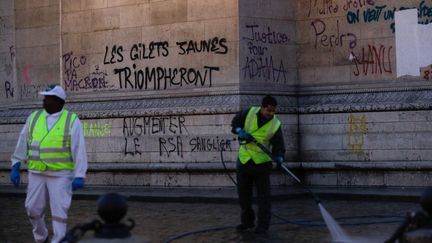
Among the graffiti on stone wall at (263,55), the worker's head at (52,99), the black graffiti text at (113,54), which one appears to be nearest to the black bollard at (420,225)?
the worker's head at (52,99)

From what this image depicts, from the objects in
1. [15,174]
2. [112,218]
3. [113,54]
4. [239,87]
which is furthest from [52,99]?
[113,54]

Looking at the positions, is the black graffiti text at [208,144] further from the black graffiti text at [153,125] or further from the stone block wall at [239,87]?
the black graffiti text at [153,125]

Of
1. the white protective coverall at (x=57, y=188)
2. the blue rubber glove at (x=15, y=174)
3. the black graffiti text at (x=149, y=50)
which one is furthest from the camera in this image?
the black graffiti text at (x=149, y=50)

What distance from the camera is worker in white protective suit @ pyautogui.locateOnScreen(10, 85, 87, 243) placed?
908 cm

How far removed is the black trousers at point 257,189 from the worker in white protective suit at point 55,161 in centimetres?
286

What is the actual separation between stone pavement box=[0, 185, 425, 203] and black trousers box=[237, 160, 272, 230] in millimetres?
3250

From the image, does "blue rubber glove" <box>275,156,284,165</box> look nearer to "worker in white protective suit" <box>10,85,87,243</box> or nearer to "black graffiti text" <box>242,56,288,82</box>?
"worker in white protective suit" <box>10,85,87,243</box>

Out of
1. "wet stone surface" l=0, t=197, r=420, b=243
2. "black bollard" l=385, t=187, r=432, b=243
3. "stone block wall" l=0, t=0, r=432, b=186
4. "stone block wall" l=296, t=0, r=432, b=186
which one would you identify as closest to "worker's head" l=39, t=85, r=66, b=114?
"wet stone surface" l=0, t=197, r=420, b=243

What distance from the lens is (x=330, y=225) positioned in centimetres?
1029

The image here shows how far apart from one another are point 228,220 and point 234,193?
8.54 feet

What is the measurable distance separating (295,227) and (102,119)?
731cm

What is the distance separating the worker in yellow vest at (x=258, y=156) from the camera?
36.9 ft

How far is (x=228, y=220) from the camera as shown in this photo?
12797mm

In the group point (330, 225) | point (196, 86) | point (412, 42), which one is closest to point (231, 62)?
point (196, 86)
